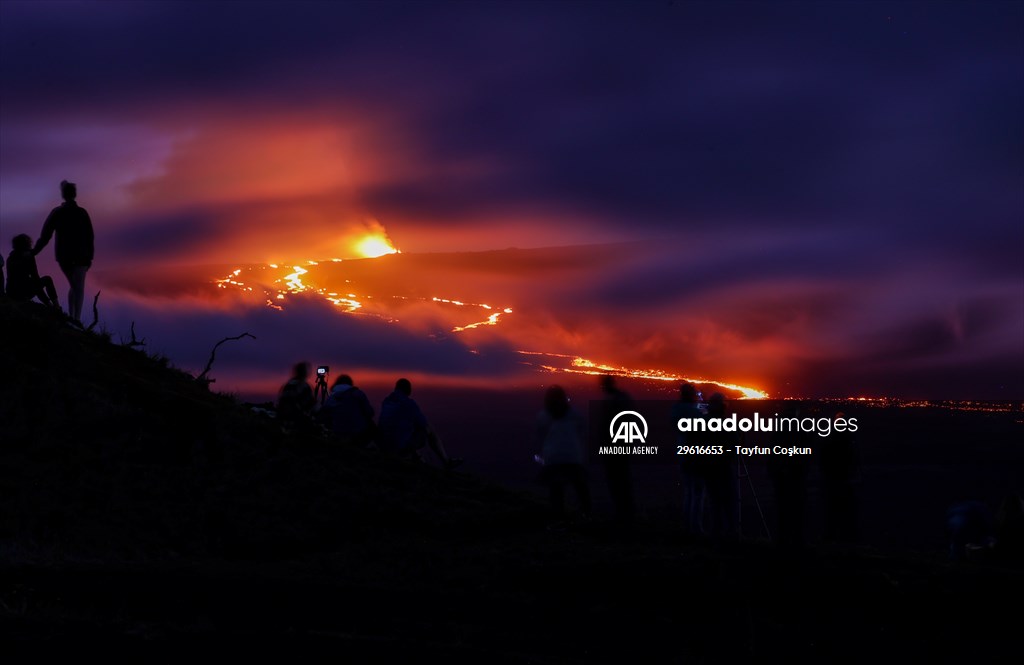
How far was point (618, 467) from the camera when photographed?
1706cm

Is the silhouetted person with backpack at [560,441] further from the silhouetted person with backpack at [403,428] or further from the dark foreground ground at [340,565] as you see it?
the silhouetted person with backpack at [403,428]

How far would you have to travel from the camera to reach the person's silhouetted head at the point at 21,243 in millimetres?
20094

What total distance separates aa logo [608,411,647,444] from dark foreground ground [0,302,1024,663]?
4.30 ft

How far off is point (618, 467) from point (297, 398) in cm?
622

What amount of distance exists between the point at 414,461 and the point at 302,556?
4.46 m

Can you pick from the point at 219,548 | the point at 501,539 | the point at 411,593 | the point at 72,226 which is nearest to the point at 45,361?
the point at 72,226

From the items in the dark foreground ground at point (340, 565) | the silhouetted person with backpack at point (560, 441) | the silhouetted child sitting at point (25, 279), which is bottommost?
the dark foreground ground at point (340, 565)

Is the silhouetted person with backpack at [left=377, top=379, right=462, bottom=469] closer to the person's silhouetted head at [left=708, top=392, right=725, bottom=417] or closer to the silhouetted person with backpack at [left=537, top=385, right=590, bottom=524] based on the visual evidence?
the silhouetted person with backpack at [left=537, top=385, right=590, bottom=524]

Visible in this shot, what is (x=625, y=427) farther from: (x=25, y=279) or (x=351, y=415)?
(x=25, y=279)

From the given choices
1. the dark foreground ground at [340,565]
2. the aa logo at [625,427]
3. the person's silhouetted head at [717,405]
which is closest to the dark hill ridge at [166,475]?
the dark foreground ground at [340,565]

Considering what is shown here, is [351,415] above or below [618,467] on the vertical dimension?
above

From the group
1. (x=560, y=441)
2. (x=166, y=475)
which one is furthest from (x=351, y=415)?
(x=560, y=441)

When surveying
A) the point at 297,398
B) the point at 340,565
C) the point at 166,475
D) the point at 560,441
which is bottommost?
the point at 340,565

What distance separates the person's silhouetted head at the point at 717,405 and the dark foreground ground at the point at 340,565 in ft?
5.66
